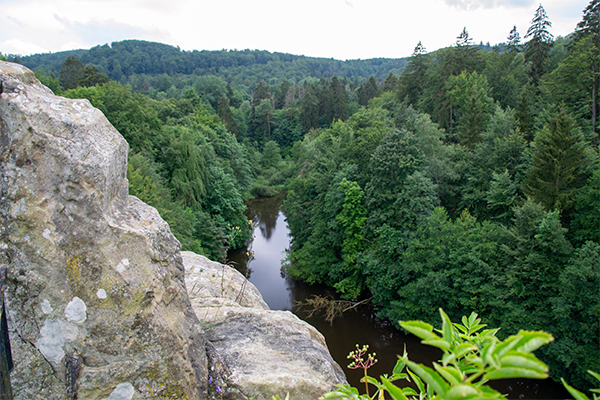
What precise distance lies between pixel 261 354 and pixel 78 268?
2.91 meters

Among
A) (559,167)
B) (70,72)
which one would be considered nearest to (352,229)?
(559,167)

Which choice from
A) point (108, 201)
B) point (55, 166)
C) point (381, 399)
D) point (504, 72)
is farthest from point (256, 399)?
point (504, 72)

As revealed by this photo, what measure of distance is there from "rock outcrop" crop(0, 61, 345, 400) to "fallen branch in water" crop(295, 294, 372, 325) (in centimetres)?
1793

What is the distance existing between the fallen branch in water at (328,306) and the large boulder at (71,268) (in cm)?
1832

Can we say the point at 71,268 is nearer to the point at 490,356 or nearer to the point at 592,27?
the point at 490,356

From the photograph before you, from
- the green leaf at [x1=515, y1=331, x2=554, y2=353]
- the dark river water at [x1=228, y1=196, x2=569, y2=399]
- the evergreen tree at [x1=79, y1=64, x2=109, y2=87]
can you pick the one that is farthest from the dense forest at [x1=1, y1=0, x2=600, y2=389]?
the green leaf at [x1=515, y1=331, x2=554, y2=353]

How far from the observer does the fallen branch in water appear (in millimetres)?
22078

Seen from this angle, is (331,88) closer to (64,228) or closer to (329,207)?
(329,207)

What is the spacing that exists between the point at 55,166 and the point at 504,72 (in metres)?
43.8

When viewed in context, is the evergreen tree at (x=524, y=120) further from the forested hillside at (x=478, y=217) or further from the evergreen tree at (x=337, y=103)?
the evergreen tree at (x=337, y=103)

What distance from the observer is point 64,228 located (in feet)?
13.5

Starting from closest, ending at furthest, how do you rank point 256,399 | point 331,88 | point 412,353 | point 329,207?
point 256,399 < point 412,353 < point 329,207 < point 331,88

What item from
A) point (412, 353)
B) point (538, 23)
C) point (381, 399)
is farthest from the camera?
point (538, 23)

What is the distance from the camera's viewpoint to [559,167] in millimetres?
17391
